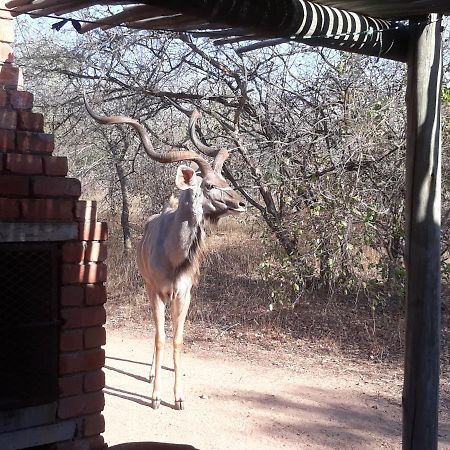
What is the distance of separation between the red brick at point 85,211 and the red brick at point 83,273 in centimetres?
28

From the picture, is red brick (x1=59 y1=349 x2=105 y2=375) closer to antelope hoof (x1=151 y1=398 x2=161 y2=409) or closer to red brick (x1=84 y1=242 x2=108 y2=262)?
red brick (x1=84 y1=242 x2=108 y2=262)

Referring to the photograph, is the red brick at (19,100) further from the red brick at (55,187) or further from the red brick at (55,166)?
the red brick at (55,187)

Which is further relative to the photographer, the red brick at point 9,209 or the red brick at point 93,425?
the red brick at point 93,425

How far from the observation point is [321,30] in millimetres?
3135

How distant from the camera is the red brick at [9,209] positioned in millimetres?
3625

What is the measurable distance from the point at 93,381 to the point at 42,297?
594 millimetres

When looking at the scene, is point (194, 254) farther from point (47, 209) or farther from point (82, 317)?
point (47, 209)

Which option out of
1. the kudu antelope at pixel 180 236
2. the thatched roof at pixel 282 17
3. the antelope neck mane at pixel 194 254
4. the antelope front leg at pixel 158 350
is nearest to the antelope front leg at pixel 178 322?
the kudu antelope at pixel 180 236

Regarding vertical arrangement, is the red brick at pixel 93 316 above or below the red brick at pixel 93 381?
above

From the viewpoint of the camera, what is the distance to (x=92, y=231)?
4.11 meters

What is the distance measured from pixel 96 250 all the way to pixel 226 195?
9.56 feet

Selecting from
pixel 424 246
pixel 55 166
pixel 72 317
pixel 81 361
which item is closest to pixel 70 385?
pixel 81 361

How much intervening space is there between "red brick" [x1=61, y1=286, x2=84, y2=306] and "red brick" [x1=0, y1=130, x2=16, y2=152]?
0.84m

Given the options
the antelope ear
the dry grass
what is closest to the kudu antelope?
the antelope ear
